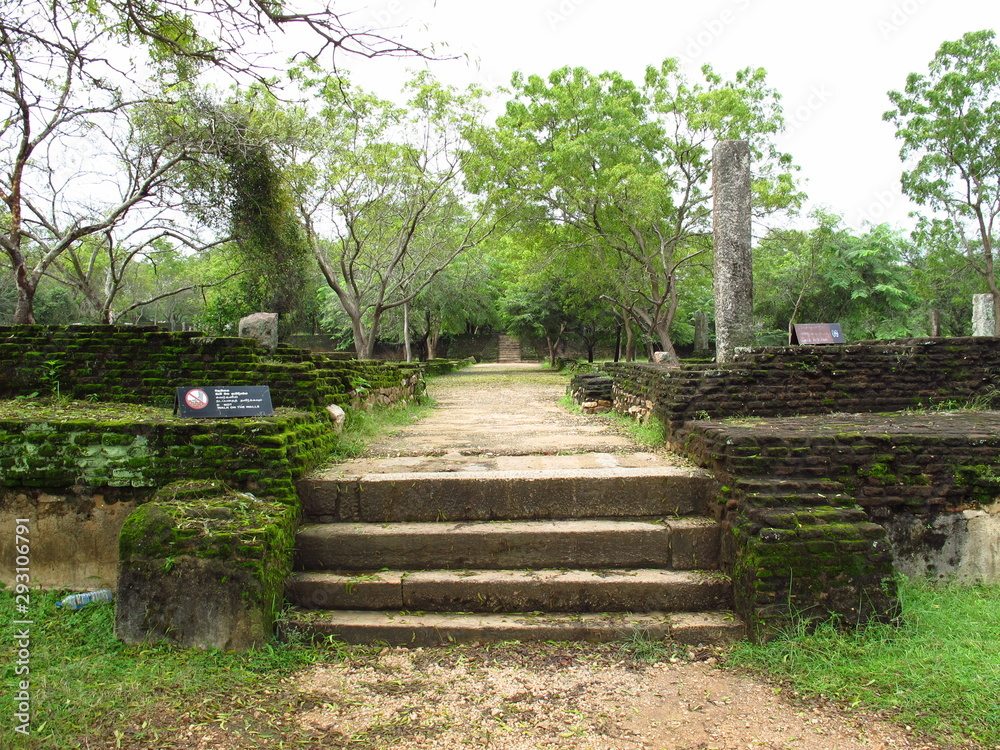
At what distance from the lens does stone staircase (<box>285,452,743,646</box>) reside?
3.09 m

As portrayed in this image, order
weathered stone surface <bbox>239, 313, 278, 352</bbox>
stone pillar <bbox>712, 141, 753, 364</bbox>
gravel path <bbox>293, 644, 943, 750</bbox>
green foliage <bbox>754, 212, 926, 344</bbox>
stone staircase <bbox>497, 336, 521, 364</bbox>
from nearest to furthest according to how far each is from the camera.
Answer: gravel path <bbox>293, 644, 943, 750</bbox>
weathered stone surface <bbox>239, 313, 278, 352</bbox>
stone pillar <bbox>712, 141, 753, 364</bbox>
green foliage <bbox>754, 212, 926, 344</bbox>
stone staircase <bbox>497, 336, 521, 364</bbox>

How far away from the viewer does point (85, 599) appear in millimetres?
3473

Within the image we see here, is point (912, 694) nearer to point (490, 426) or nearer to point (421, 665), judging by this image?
point (421, 665)

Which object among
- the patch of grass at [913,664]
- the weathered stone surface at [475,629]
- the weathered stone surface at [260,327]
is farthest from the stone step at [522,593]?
the weathered stone surface at [260,327]

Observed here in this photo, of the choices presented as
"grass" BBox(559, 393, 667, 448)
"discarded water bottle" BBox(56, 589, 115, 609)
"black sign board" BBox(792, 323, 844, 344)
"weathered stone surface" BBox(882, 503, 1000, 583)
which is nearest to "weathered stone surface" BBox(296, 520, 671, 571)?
"discarded water bottle" BBox(56, 589, 115, 609)

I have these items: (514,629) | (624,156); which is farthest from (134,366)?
(624,156)

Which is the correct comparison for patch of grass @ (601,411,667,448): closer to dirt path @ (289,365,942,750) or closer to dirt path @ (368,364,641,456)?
dirt path @ (368,364,641,456)

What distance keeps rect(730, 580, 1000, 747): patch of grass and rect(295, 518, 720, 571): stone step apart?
2.16 feet

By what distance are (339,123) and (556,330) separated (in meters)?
12.9

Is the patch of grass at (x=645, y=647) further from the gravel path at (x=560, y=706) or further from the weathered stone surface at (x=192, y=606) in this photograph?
the weathered stone surface at (x=192, y=606)

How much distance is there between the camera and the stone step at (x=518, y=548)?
11.3ft

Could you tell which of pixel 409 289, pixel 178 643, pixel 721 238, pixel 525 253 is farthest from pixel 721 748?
pixel 409 289

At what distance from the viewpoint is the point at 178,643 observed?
116 inches

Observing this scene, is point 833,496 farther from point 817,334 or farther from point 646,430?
point 817,334
